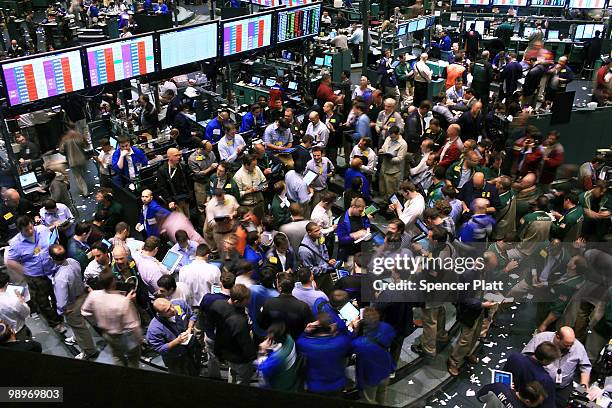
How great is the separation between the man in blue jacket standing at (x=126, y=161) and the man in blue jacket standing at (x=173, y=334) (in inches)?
132

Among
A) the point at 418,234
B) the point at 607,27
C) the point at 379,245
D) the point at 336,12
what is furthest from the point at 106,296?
the point at 336,12

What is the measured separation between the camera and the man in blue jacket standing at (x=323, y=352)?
14.8ft

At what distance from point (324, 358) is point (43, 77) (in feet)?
20.5

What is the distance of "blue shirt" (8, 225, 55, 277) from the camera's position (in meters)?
6.21

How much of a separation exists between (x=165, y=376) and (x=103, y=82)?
9.08 meters

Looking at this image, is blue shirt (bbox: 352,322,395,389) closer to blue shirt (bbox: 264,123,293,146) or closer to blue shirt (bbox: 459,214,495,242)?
blue shirt (bbox: 459,214,495,242)

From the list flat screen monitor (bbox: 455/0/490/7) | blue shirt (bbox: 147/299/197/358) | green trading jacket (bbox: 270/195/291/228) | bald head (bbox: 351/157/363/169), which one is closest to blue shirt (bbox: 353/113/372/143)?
bald head (bbox: 351/157/363/169)

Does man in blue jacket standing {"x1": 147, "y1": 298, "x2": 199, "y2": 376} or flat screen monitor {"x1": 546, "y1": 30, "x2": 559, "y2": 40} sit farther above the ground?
flat screen monitor {"x1": 546, "y1": 30, "x2": 559, "y2": 40}

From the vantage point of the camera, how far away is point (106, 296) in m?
5.07

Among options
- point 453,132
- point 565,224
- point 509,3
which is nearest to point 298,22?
point 453,132

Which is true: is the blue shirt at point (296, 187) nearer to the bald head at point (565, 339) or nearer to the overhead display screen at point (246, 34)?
the bald head at point (565, 339)

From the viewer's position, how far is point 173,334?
16.1ft

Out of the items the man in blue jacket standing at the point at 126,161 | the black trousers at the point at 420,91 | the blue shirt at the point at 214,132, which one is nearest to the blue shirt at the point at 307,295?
the man in blue jacket standing at the point at 126,161

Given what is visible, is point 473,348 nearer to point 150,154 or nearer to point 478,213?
point 478,213
